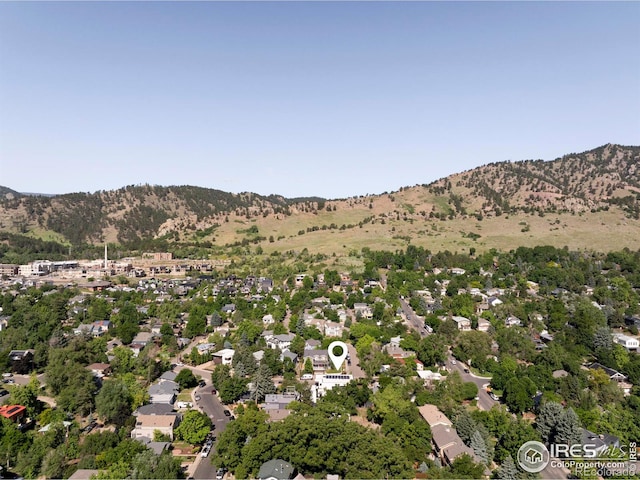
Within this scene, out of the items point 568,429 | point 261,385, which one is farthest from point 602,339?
point 261,385

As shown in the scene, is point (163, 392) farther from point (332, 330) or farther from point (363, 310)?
point (363, 310)

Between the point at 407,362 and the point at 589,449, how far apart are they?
53.5 ft

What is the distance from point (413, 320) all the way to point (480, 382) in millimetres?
17093

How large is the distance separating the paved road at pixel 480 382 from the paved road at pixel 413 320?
647 cm

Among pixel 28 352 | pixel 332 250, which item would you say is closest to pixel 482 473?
pixel 28 352

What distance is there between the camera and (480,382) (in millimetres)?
40781

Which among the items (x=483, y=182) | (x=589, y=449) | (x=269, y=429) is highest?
(x=483, y=182)

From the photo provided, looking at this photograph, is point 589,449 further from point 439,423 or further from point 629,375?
point 629,375

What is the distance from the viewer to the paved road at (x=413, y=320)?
52.8m

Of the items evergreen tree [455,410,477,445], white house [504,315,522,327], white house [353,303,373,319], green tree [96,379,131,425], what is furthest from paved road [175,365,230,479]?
white house [504,315,522,327]

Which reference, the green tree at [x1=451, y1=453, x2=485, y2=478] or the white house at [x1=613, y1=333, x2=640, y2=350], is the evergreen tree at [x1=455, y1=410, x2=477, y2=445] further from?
the white house at [x1=613, y1=333, x2=640, y2=350]

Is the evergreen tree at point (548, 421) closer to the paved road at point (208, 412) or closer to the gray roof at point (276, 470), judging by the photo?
the gray roof at point (276, 470)

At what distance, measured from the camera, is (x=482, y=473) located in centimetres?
2484

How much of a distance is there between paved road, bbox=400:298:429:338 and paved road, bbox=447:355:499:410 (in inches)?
255
